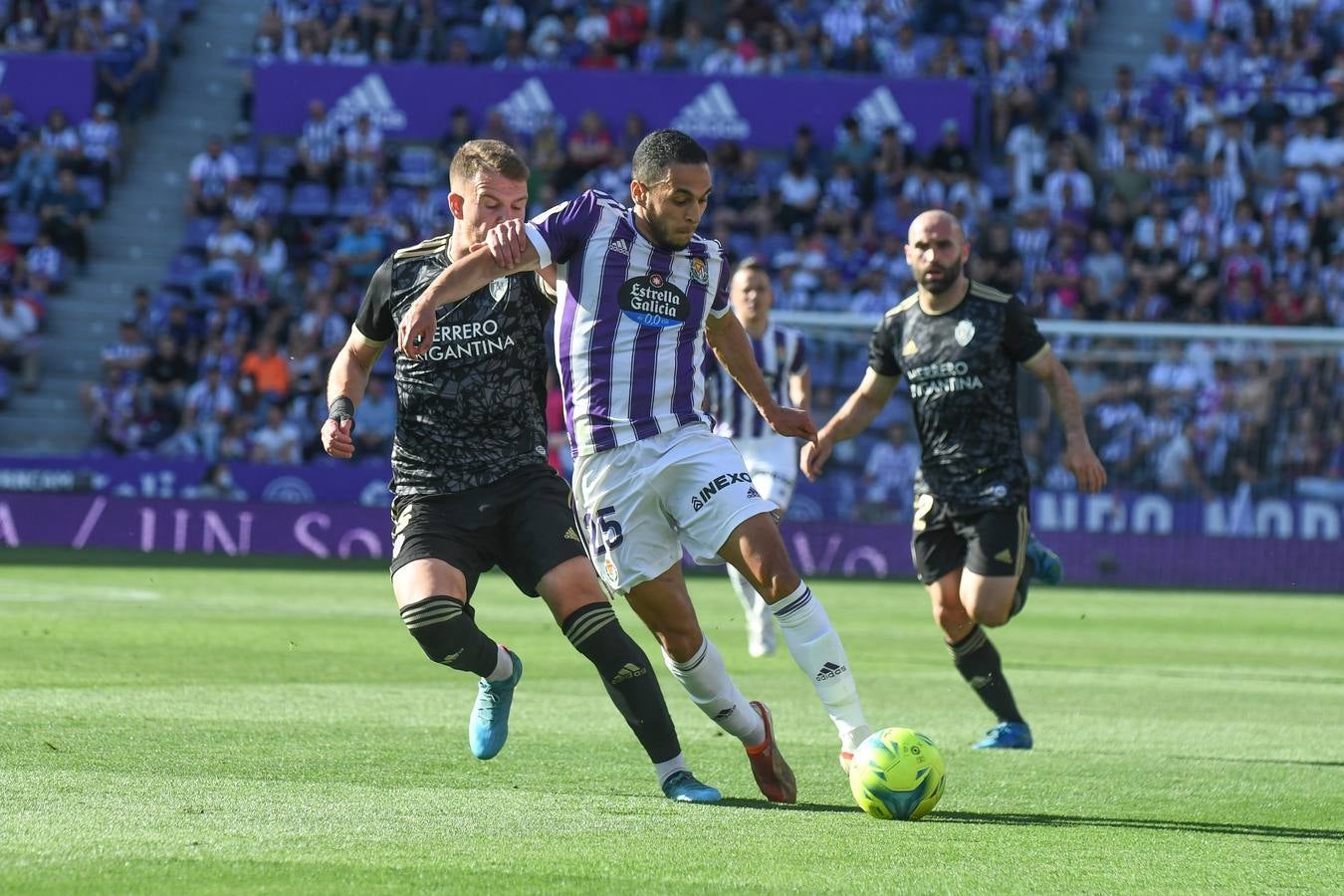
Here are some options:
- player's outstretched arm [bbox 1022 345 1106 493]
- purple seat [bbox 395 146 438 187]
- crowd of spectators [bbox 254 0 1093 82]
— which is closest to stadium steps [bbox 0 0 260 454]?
crowd of spectators [bbox 254 0 1093 82]

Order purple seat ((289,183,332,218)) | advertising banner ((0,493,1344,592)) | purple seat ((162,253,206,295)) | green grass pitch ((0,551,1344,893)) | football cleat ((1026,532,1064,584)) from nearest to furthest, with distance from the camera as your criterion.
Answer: green grass pitch ((0,551,1344,893))
football cleat ((1026,532,1064,584))
advertising banner ((0,493,1344,592))
purple seat ((162,253,206,295))
purple seat ((289,183,332,218))

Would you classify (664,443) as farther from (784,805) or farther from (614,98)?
(614,98)

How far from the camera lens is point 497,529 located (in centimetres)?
702

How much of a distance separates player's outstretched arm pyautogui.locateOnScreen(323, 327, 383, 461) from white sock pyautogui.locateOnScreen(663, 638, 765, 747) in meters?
1.42

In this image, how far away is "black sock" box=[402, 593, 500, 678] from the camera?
22.1 feet

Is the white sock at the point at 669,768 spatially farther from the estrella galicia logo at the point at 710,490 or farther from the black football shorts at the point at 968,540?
the black football shorts at the point at 968,540

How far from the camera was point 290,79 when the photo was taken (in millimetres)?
28562

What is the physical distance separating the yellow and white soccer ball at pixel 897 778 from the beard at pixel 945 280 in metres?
3.07

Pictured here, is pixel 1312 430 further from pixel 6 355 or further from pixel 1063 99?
pixel 6 355

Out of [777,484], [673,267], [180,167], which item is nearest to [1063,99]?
[180,167]

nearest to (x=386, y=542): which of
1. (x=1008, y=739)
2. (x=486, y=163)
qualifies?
(x=1008, y=739)

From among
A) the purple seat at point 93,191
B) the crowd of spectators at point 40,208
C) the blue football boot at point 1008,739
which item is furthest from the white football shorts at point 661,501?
the purple seat at point 93,191

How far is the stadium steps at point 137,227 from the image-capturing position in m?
25.8

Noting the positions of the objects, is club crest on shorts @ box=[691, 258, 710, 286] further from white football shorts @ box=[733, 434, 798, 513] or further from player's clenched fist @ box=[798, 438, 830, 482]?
white football shorts @ box=[733, 434, 798, 513]
